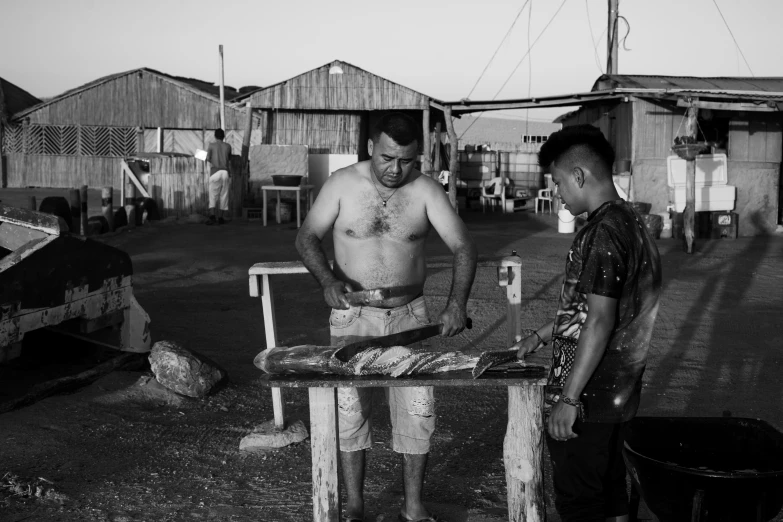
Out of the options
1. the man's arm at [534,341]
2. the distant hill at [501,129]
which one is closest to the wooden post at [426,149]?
the man's arm at [534,341]

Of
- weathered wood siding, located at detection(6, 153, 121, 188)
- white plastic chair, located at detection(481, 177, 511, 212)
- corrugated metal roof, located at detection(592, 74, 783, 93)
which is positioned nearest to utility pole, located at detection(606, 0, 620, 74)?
corrugated metal roof, located at detection(592, 74, 783, 93)

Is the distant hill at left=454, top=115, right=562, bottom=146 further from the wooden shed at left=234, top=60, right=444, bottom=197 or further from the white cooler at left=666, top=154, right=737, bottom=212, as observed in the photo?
the white cooler at left=666, top=154, right=737, bottom=212

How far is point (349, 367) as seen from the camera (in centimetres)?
308

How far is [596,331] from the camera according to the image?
8.93 feet

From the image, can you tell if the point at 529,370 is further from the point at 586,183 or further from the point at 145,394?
the point at 145,394

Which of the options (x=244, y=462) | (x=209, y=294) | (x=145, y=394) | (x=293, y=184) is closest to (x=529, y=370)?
(x=244, y=462)

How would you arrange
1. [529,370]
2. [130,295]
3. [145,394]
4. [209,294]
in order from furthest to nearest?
[209,294]
[130,295]
[145,394]
[529,370]

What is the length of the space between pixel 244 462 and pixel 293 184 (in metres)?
13.4

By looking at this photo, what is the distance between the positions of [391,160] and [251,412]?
7.78 feet

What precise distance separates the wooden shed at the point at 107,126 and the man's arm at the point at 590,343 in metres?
25.3

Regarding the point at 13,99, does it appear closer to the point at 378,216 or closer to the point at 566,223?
the point at 566,223

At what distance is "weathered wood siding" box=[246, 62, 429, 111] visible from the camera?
20.9 meters

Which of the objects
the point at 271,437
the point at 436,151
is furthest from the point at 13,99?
the point at 271,437

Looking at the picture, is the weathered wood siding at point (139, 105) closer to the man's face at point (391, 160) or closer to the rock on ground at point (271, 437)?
the rock on ground at point (271, 437)
